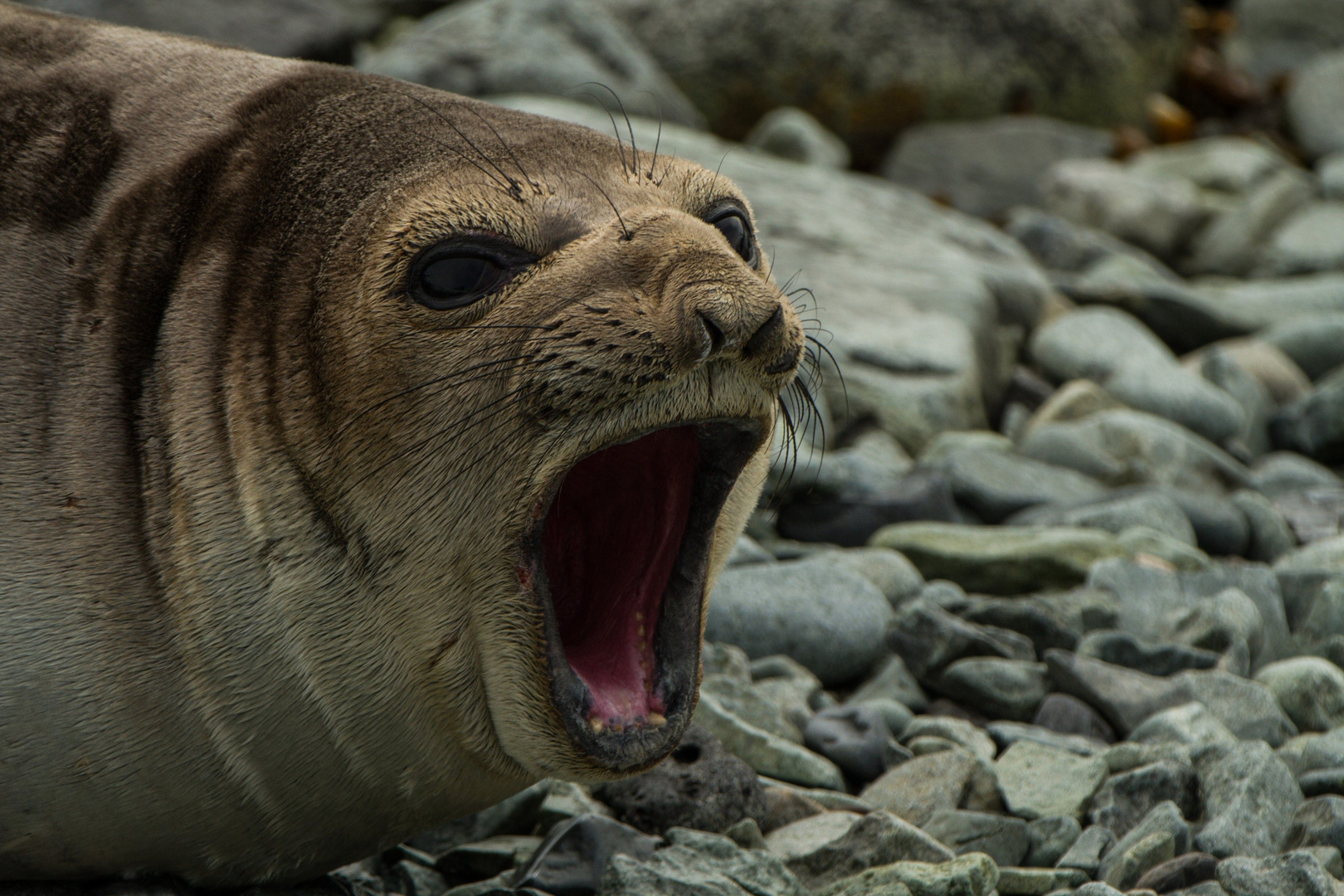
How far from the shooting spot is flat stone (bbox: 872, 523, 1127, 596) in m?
5.59

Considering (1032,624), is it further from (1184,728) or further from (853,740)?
(853,740)

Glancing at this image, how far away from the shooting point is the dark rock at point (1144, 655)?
4801mm

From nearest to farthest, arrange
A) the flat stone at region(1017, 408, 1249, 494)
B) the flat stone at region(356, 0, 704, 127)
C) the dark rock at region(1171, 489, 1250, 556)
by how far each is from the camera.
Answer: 1. the dark rock at region(1171, 489, 1250, 556)
2. the flat stone at region(1017, 408, 1249, 494)
3. the flat stone at region(356, 0, 704, 127)

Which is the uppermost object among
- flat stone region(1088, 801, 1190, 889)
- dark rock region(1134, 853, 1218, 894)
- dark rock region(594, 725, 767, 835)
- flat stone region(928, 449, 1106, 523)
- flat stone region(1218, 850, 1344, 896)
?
flat stone region(1218, 850, 1344, 896)

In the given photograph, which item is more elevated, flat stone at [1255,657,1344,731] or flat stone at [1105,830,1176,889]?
flat stone at [1105,830,1176,889]

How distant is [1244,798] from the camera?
3.66 metres

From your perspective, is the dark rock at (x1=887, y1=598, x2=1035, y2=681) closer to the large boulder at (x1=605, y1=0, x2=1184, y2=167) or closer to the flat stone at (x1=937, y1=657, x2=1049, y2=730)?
the flat stone at (x1=937, y1=657, x2=1049, y2=730)

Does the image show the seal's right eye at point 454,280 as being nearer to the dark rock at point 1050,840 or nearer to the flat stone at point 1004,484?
the dark rock at point 1050,840

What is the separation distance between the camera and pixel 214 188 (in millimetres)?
2924

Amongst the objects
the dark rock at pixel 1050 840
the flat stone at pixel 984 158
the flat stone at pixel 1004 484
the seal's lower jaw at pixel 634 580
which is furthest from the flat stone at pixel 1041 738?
the flat stone at pixel 984 158

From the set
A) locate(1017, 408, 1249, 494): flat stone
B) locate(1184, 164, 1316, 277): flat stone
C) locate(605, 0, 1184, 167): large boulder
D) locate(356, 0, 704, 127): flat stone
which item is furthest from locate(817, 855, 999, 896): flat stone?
locate(605, 0, 1184, 167): large boulder

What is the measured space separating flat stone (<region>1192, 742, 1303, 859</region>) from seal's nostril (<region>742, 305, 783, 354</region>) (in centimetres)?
182

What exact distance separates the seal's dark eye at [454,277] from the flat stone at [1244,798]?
2197mm

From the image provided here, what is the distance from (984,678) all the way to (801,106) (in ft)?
34.3
